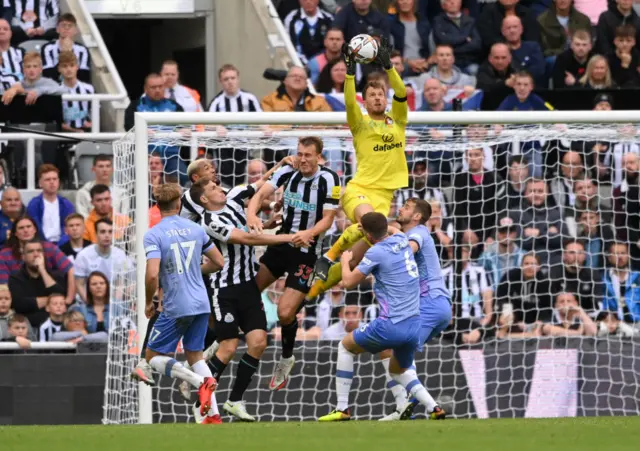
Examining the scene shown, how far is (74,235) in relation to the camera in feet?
50.9

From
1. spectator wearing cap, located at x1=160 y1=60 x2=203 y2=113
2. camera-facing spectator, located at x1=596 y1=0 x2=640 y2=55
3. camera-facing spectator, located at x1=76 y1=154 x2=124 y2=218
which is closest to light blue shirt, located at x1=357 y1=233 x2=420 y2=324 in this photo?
camera-facing spectator, located at x1=76 y1=154 x2=124 y2=218

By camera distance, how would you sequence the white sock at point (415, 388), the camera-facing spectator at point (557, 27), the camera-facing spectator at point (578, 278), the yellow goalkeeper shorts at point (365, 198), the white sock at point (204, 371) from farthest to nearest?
the camera-facing spectator at point (557, 27), the camera-facing spectator at point (578, 278), the yellow goalkeeper shorts at point (365, 198), the white sock at point (415, 388), the white sock at point (204, 371)

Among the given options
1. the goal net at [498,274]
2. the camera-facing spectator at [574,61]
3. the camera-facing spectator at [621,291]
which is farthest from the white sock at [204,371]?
the camera-facing spectator at [574,61]

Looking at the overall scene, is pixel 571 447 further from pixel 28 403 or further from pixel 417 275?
pixel 28 403

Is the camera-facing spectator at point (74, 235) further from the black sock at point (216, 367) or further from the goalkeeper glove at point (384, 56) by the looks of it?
the goalkeeper glove at point (384, 56)

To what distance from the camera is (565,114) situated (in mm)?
13945

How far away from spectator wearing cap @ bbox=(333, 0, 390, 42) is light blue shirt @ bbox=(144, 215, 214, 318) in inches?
279

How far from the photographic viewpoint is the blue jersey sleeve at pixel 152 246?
11.8m

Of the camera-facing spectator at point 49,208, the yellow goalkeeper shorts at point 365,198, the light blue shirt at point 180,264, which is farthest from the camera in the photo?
the camera-facing spectator at point 49,208

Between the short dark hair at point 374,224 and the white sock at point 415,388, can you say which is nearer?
the short dark hair at point 374,224

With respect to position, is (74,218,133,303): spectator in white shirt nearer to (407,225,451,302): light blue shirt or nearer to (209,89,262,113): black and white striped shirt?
(209,89,262,113): black and white striped shirt

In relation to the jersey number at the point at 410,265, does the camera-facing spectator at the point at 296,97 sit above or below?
above

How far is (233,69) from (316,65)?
1.66 meters

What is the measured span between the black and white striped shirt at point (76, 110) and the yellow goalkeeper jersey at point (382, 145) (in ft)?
17.4
